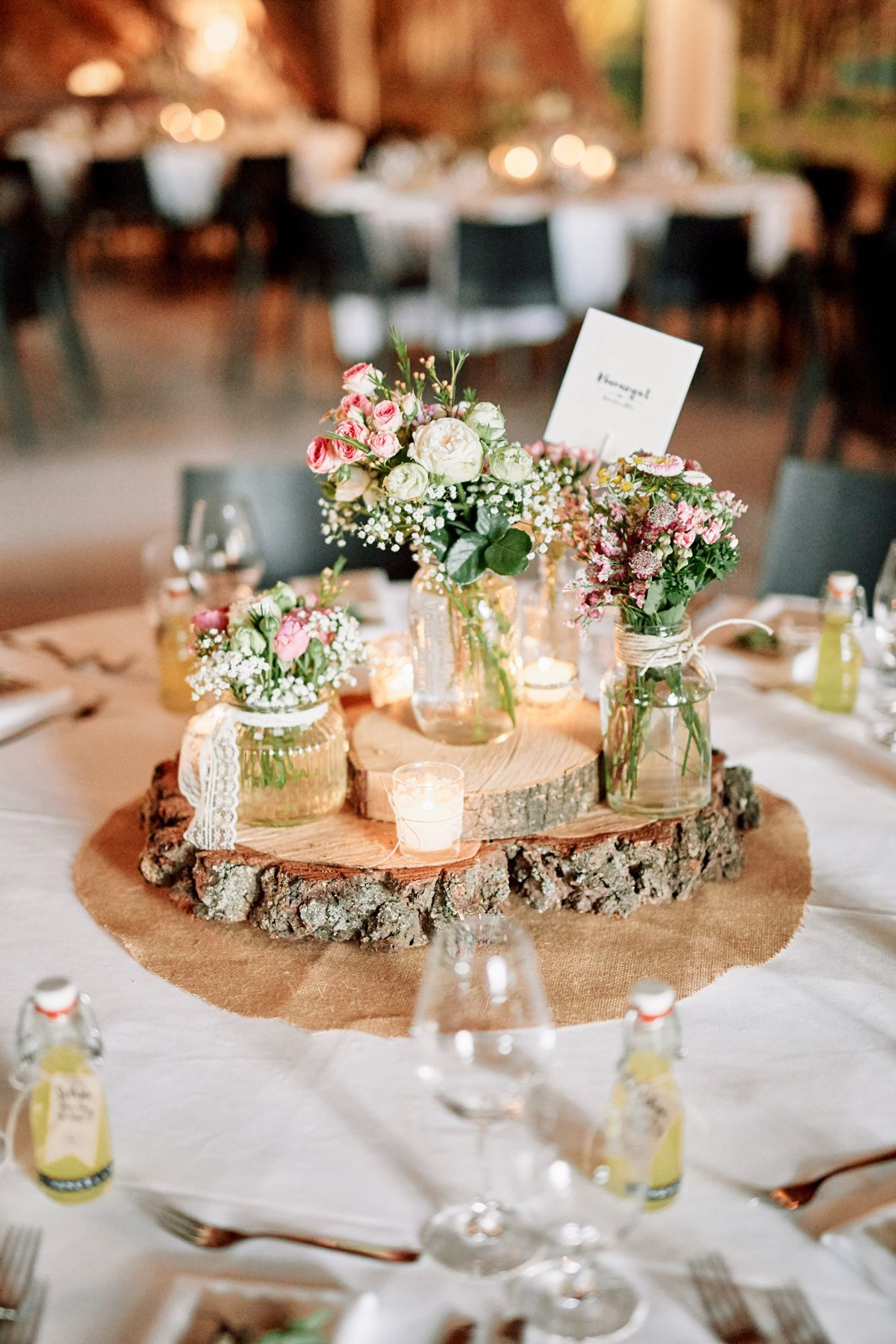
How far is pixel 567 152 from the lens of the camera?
8.31 meters

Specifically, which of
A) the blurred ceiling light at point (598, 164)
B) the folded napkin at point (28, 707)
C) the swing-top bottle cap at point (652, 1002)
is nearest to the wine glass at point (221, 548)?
the folded napkin at point (28, 707)

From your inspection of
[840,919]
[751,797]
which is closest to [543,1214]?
[840,919]

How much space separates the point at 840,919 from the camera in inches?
57.9

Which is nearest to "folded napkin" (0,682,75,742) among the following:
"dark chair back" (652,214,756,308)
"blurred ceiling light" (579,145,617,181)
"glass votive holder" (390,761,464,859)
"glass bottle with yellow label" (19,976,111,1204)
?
"glass votive holder" (390,761,464,859)

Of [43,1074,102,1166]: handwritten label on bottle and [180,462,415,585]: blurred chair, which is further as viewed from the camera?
[180,462,415,585]: blurred chair

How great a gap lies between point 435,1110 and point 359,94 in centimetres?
1249

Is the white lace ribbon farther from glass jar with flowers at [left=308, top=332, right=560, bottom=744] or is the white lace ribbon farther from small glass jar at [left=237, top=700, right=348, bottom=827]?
glass jar with flowers at [left=308, top=332, right=560, bottom=744]

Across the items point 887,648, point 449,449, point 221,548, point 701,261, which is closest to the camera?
point 449,449

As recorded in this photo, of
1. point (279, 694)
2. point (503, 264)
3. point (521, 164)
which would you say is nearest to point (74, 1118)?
point (279, 694)

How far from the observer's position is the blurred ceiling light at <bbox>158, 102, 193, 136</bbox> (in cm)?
946

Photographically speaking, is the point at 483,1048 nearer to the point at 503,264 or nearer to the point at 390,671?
the point at 390,671

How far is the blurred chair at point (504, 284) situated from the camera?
20.2ft

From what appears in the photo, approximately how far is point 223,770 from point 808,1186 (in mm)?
765

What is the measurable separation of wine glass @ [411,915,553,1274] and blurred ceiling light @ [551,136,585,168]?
795 centimetres
